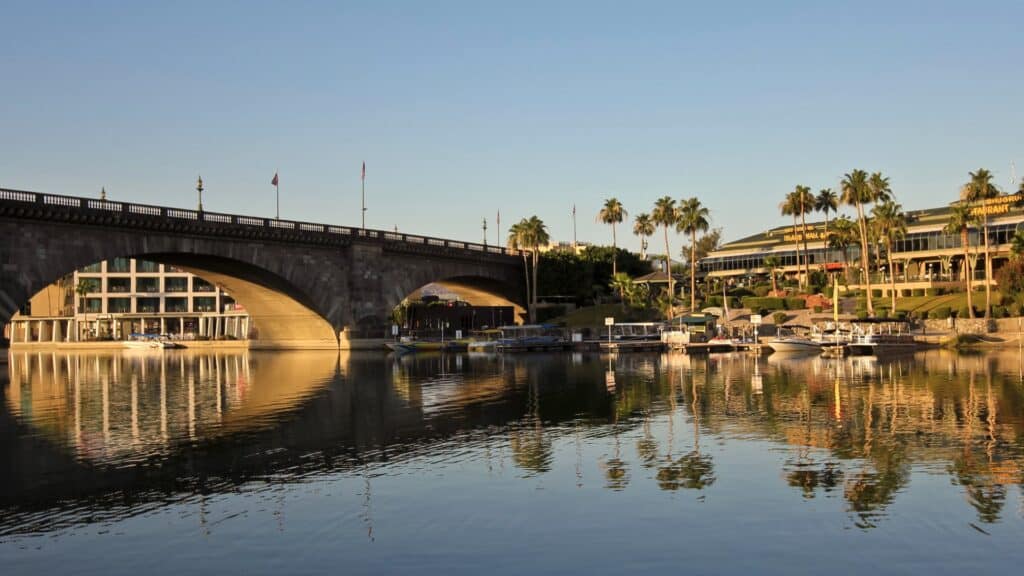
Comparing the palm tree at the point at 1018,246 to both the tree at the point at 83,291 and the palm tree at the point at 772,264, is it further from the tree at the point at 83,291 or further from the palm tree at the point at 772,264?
the tree at the point at 83,291

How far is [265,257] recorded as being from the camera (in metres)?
91.9

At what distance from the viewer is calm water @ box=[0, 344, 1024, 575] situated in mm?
19891

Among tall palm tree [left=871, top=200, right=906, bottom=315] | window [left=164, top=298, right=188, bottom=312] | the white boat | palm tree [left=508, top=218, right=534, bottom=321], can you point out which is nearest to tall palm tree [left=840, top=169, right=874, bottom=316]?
tall palm tree [left=871, top=200, right=906, bottom=315]

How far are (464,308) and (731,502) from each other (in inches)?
4670

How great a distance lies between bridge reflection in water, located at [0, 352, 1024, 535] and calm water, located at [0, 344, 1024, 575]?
16 cm

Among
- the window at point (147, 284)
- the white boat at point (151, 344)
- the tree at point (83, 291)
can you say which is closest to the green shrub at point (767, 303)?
the white boat at point (151, 344)

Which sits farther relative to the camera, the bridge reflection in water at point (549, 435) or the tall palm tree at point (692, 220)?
the tall palm tree at point (692, 220)

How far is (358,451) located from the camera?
109 ft

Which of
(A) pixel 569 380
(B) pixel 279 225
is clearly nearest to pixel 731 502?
(A) pixel 569 380

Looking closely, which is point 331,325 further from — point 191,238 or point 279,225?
point 191,238

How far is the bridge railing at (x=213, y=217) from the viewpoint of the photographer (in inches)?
2749

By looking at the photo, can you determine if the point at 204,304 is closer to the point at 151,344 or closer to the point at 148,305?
the point at 148,305

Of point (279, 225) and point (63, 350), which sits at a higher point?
point (279, 225)

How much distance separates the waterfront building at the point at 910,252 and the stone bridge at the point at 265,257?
38.1 m
